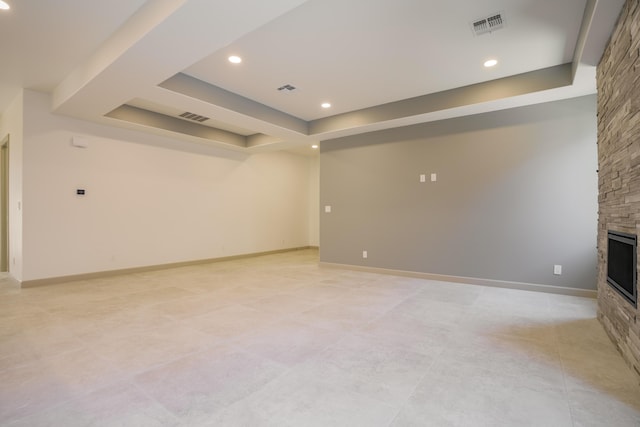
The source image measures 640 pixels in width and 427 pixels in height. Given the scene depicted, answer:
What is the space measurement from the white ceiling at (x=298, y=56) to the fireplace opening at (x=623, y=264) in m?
1.77

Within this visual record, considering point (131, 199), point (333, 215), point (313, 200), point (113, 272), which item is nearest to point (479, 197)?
point (333, 215)

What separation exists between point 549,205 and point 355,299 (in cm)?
309

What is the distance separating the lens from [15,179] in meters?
4.89

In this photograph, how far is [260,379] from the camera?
209cm

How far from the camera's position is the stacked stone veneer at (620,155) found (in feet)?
7.04

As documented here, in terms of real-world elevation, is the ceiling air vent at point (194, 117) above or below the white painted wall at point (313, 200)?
above

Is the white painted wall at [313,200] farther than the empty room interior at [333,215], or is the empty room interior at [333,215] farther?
the white painted wall at [313,200]

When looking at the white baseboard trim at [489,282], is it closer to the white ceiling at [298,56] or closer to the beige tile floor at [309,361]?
the beige tile floor at [309,361]

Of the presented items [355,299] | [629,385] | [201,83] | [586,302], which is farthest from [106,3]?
[586,302]

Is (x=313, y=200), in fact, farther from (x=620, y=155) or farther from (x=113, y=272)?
(x=620, y=155)

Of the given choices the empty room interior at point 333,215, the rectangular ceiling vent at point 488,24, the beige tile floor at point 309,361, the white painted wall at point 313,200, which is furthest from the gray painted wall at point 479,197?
the white painted wall at point 313,200

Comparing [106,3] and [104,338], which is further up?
[106,3]

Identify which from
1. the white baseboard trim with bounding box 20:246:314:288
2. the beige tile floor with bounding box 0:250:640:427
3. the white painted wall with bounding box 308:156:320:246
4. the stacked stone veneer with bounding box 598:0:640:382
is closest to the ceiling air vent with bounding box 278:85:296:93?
the beige tile floor with bounding box 0:250:640:427

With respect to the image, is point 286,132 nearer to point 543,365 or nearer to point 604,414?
point 543,365
